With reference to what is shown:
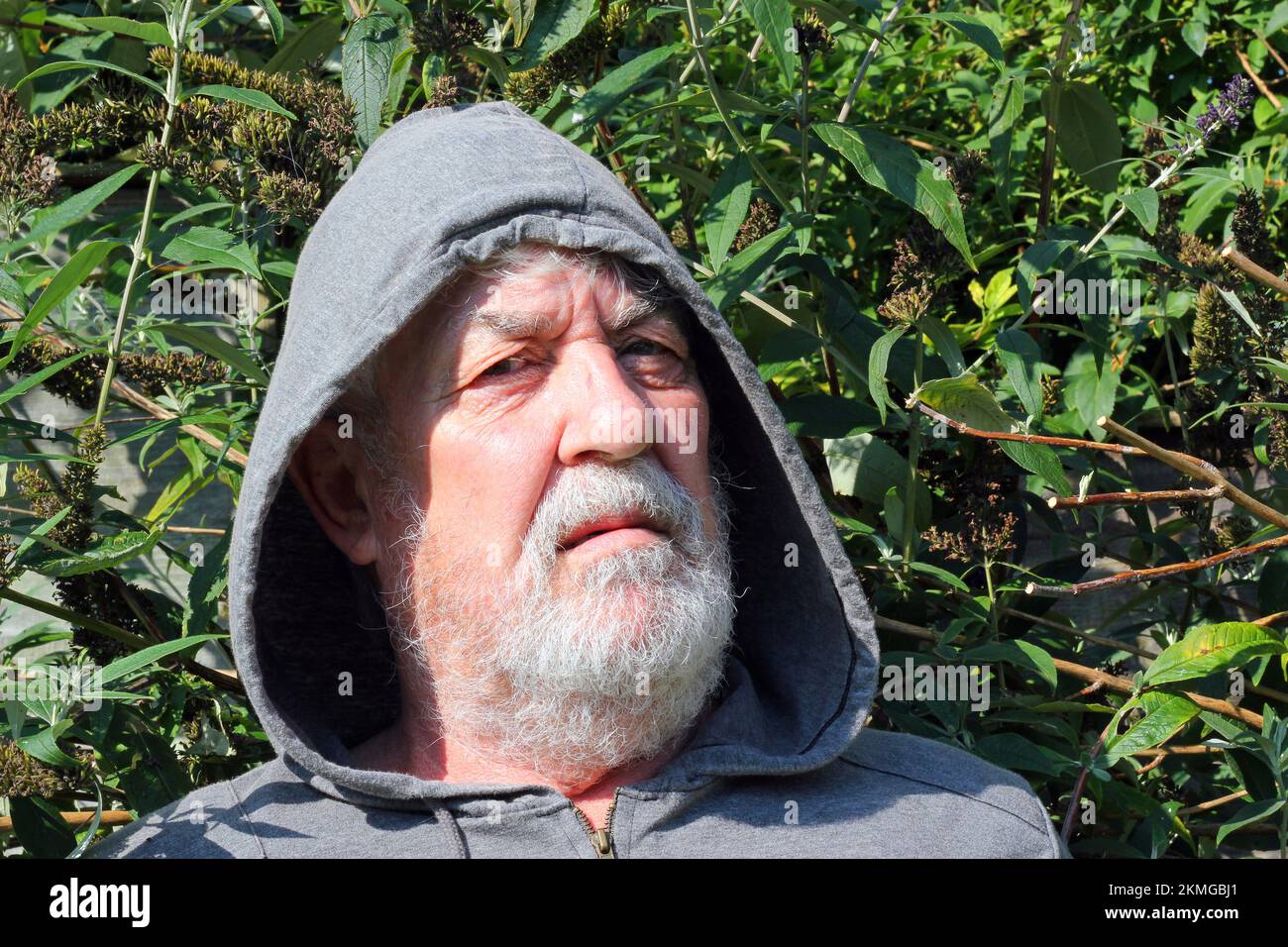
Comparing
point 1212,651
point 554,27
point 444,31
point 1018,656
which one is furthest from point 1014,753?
point 444,31

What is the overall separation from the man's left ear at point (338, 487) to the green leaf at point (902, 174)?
80cm

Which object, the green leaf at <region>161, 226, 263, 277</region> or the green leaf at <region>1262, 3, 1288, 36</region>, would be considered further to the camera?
the green leaf at <region>1262, 3, 1288, 36</region>

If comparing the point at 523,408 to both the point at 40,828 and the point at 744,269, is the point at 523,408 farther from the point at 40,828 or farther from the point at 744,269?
the point at 40,828

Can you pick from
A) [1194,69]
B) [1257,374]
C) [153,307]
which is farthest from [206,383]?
[1194,69]

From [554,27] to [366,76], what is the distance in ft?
0.92

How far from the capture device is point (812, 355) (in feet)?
7.75

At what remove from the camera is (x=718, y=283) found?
1.96m

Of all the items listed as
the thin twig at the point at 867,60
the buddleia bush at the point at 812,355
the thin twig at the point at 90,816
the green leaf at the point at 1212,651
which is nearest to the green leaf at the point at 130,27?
the buddleia bush at the point at 812,355

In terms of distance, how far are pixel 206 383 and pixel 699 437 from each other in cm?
80

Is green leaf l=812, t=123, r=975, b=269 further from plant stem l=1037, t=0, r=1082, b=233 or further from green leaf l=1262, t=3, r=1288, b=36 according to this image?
green leaf l=1262, t=3, r=1288, b=36

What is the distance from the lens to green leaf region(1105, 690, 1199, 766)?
5.93 feet

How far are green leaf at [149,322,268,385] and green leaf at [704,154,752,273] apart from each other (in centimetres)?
69

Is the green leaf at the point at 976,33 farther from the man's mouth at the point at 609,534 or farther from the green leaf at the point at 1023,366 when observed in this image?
the man's mouth at the point at 609,534

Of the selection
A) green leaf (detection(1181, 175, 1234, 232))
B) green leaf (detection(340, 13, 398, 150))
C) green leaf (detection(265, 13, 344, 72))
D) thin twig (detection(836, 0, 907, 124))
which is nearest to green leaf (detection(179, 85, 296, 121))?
green leaf (detection(340, 13, 398, 150))
